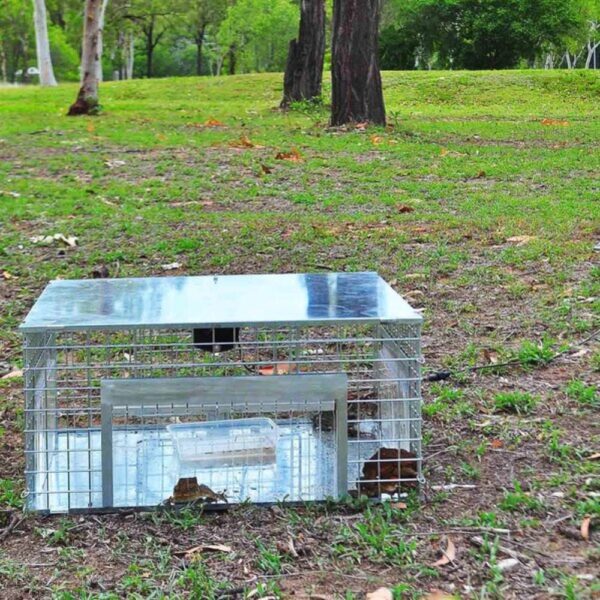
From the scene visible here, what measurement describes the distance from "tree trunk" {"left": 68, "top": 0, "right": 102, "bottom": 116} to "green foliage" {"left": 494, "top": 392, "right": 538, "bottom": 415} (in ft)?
43.0

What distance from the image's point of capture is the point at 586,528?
2594 millimetres

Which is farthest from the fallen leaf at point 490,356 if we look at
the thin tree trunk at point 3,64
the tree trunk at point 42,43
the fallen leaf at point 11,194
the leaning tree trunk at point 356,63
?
the thin tree trunk at point 3,64

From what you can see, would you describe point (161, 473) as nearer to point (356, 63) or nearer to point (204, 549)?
point (204, 549)

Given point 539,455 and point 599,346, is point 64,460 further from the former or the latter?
point 599,346

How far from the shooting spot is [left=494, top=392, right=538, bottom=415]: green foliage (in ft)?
11.5

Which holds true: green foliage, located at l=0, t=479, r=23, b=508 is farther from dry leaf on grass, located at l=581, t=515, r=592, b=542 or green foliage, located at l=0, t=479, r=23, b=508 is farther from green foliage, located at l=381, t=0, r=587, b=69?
green foliage, located at l=381, t=0, r=587, b=69

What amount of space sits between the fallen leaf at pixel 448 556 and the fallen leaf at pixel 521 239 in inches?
148

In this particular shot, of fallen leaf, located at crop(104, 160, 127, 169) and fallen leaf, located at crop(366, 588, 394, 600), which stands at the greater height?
fallen leaf, located at crop(104, 160, 127, 169)

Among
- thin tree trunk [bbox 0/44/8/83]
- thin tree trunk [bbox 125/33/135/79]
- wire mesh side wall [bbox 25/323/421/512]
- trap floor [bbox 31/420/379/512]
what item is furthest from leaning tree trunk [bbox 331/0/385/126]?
thin tree trunk [bbox 0/44/8/83]

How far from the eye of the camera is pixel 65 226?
6898mm

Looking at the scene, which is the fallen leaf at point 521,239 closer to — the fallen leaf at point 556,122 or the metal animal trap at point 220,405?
the metal animal trap at point 220,405

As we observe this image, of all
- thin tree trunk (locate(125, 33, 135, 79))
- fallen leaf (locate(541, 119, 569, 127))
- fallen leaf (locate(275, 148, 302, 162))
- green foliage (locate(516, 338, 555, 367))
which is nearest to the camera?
green foliage (locate(516, 338, 555, 367))

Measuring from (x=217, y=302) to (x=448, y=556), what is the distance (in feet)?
3.56

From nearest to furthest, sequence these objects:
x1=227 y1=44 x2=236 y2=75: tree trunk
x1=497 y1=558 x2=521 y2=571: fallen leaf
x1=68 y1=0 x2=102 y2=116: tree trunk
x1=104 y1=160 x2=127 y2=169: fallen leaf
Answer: x1=497 y1=558 x2=521 y2=571: fallen leaf → x1=104 y1=160 x2=127 y2=169: fallen leaf → x1=68 y1=0 x2=102 y2=116: tree trunk → x1=227 y1=44 x2=236 y2=75: tree trunk
